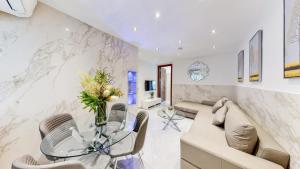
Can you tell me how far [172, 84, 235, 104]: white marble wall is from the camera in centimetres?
444

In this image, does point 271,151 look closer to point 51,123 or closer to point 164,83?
point 51,123

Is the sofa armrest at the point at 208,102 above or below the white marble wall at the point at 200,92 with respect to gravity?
below

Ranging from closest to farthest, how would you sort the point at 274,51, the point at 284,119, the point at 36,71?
1. the point at 284,119
2. the point at 274,51
3. the point at 36,71

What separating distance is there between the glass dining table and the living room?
0.04 feet

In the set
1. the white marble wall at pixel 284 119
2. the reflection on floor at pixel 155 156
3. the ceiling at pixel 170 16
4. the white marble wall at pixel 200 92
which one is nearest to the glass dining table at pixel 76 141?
the reflection on floor at pixel 155 156

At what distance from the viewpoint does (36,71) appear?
5.87 feet

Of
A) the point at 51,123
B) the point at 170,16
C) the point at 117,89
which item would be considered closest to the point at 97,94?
the point at 117,89

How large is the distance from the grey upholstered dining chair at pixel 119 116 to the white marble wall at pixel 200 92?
3620 mm

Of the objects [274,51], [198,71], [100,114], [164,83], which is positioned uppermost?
[198,71]

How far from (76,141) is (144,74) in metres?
4.86

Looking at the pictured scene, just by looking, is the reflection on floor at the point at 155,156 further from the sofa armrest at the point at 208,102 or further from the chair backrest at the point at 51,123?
the sofa armrest at the point at 208,102

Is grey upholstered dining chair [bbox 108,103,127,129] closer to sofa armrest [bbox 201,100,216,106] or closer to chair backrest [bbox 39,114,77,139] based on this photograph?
chair backrest [bbox 39,114,77,139]

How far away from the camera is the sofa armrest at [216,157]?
3.62 feet

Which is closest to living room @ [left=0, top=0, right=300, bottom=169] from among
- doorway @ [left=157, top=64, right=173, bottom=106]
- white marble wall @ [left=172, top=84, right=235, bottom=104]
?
white marble wall @ [left=172, top=84, right=235, bottom=104]
